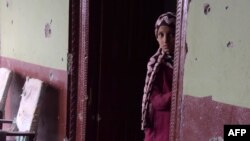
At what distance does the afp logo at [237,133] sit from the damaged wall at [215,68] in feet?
0.06

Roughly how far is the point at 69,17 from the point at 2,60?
1506 millimetres

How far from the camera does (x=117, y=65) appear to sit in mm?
2137

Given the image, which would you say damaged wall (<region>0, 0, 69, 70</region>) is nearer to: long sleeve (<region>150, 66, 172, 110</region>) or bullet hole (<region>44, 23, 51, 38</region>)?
bullet hole (<region>44, 23, 51, 38</region>)

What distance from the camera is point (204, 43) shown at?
4.08 ft

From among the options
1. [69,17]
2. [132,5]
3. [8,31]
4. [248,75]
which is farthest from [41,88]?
[248,75]

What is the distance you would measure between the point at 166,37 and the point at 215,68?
705 mm

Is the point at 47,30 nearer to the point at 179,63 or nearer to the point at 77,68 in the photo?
the point at 77,68

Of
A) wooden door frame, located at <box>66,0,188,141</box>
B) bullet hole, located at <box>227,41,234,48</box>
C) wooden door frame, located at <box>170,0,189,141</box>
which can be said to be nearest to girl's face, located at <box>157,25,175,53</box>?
wooden door frame, located at <box>66,0,188,141</box>

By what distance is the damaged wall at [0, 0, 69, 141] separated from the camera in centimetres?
227

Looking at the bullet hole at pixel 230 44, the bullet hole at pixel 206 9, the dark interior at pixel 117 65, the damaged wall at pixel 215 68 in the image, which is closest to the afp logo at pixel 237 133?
the damaged wall at pixel 215 68

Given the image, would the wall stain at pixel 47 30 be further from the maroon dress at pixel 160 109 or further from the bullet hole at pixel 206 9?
the bullet hole at pixel 206 9

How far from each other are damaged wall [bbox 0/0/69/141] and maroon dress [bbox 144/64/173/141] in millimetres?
560

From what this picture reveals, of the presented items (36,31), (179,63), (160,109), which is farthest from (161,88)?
(36,31)

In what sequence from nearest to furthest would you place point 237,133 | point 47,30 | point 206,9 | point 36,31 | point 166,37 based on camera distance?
point 237,133
point 206,9
point 166,37
point 47,30
point 36,31
